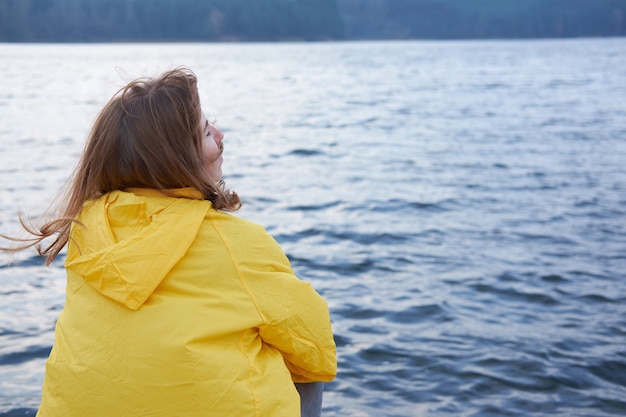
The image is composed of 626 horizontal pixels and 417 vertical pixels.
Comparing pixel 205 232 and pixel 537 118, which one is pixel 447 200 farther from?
pixel 537 118

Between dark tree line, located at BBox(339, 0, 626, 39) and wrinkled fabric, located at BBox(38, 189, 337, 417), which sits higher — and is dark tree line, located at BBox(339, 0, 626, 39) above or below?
above

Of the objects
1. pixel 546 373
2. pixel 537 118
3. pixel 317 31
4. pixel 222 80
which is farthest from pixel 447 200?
pixel 317 31

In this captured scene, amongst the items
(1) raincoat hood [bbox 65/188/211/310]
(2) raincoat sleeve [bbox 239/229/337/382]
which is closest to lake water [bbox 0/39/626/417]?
(1) raincoat hood [bbox 65/188/211/310]

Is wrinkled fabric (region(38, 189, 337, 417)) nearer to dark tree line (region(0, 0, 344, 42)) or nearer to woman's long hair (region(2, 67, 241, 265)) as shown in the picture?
woman's long hair (region(2, 67, 241, 265))

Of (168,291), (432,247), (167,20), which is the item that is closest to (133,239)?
(168,291)

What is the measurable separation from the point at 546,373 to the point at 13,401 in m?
3.38

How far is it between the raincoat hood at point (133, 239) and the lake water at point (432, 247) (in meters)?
0.53

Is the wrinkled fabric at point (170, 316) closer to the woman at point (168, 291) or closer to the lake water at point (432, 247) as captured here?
the woman at point (168, 291)

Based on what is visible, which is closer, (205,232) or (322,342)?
(205,232)

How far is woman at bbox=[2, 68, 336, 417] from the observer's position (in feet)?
6.34

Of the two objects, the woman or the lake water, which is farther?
the lake water

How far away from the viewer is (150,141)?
212 centimetres

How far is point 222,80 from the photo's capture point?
43.1 meters

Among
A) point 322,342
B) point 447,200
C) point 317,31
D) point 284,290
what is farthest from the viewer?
point 317,31
